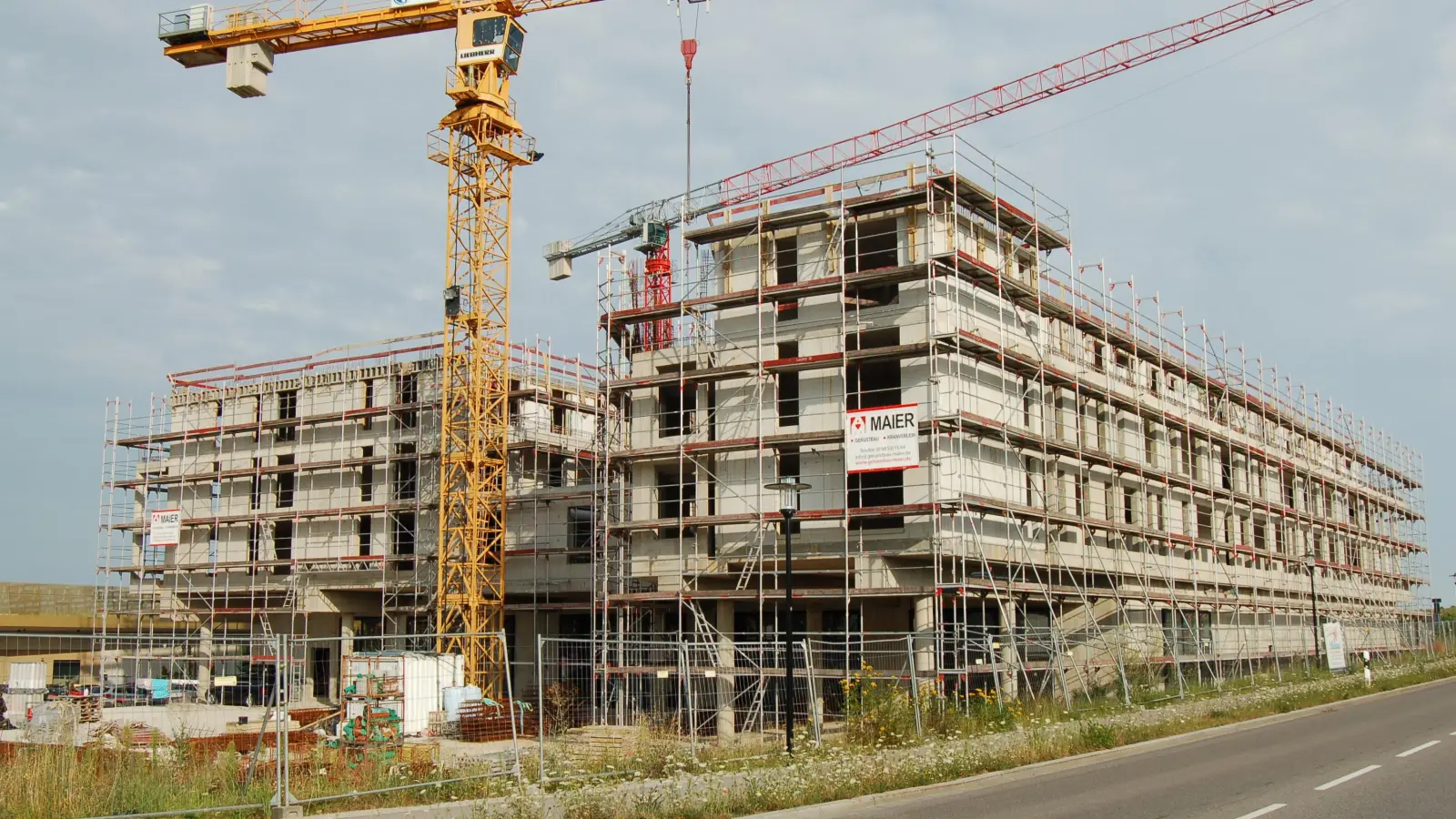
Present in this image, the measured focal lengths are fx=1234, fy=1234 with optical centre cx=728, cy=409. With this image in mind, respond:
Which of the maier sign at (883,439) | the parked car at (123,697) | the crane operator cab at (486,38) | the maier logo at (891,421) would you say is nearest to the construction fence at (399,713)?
the parked car at (123,697)

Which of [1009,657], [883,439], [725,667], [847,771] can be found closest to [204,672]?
[847,771]

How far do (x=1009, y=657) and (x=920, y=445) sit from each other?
19.4ft

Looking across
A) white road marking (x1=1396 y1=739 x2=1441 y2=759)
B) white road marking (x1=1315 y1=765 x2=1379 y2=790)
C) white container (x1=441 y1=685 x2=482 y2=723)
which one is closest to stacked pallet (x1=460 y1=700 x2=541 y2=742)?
white container (x1=441 y1=685 x2=482 y2=723)

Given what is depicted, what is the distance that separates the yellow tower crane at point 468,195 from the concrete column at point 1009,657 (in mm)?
18549

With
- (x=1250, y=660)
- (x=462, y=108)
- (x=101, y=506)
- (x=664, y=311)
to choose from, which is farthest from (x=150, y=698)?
(x=101, y=506)

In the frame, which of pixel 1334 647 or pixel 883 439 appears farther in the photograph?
pixel 1334 647

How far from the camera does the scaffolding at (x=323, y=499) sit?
46625 millimetres

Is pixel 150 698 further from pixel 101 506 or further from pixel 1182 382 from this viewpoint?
pixel 101 506

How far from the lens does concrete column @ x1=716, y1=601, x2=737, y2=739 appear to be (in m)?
28.8

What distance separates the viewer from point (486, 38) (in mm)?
44281

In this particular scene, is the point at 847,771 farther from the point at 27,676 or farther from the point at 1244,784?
the point at 27,676

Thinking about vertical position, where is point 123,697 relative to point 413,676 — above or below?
above

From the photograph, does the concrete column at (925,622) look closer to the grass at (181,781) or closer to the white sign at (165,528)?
the grass at (181,781)

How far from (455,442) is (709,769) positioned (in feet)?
94.2
